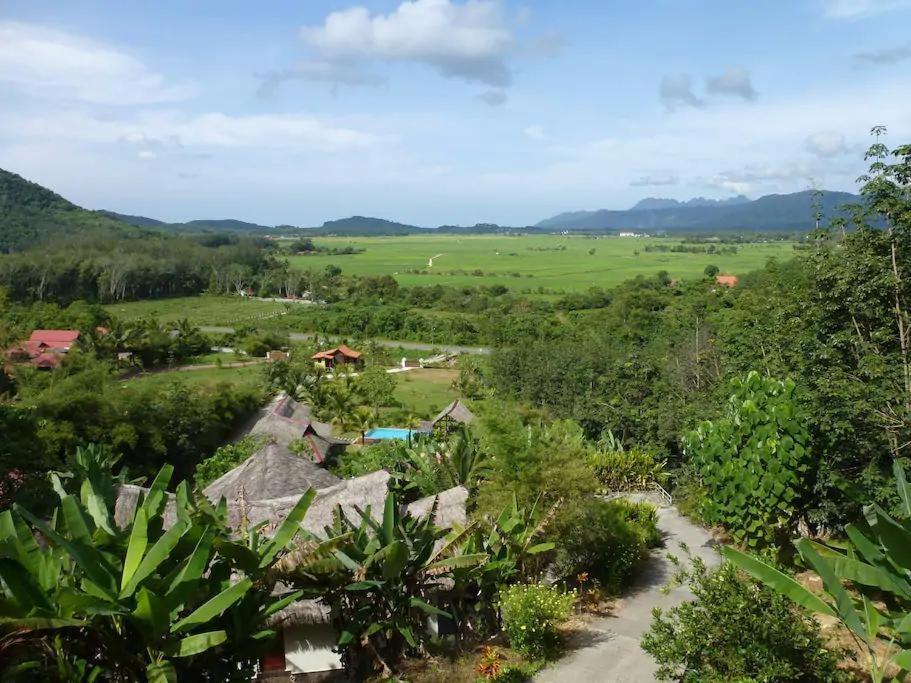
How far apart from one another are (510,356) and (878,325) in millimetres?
15927

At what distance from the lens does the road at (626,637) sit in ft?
22.4

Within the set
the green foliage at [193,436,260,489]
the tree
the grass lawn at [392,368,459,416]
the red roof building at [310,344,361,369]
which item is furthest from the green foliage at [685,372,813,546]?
the red roof building at [310,344,361,369]

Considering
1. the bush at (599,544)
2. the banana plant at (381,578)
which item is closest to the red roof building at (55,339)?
the bush at (599,544)

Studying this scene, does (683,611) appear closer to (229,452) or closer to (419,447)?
(419,447)

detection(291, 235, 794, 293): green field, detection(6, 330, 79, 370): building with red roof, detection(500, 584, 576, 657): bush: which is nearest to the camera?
detection(500, 584, 576, 657): bush

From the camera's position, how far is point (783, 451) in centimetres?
812

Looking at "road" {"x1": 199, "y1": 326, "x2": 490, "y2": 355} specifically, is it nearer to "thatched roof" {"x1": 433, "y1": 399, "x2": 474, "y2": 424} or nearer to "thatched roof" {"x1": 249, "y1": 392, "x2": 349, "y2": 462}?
"thatched roof" {"x1": 433, "y1": 399, "x2": 474, "y2": 424}

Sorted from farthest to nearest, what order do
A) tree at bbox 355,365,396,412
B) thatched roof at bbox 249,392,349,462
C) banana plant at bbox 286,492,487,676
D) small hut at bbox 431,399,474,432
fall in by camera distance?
tree at bbox 355,365,396,412 → small hut at bbox 431,399,474,432 → thatched roof at bbox 249,392,349,462 → banana plant at bbox 286,492,487,676

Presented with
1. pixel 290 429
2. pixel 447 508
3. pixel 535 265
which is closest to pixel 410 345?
pixel 290 429

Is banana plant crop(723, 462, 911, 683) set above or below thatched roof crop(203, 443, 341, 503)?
above

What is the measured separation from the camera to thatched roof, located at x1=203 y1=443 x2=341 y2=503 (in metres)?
12.8

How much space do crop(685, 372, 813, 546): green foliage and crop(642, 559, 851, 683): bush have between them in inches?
131

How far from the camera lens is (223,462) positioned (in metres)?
16.7

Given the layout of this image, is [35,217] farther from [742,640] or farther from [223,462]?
[742,640]
